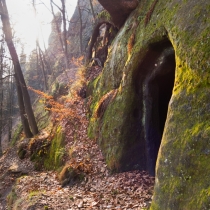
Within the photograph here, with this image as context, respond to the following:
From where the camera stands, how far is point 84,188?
23.9 ft

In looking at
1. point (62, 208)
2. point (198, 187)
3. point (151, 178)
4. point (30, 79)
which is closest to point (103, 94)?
point (151, 178)

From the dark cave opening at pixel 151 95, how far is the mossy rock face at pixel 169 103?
30 mm

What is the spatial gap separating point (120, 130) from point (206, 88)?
407 cm

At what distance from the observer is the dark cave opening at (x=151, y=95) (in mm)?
6871

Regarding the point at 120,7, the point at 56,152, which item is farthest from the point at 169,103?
the point at 56,152

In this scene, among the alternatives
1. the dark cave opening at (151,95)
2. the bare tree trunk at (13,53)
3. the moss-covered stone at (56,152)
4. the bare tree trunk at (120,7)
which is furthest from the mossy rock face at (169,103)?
the bare tree trunk at (13,53)

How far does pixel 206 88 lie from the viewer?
3.99m

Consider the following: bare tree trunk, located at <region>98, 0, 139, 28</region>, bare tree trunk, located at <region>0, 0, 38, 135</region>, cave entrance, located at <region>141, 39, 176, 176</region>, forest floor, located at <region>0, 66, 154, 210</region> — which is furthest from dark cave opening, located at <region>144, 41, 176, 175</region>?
bare tree trunk, located at <region>0, 0, 38, 135</region>

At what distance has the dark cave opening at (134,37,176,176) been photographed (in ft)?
22.5

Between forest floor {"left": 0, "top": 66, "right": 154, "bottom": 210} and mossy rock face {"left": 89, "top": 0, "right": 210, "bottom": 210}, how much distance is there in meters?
0.48

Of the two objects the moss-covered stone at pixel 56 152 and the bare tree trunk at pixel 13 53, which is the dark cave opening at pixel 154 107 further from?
the bare tree trunk at pixel 13 53

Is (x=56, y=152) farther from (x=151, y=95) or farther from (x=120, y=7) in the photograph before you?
(x=120, y=7)

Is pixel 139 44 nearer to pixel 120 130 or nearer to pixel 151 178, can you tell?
pixel 120 130

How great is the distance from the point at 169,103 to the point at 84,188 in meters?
4.12
